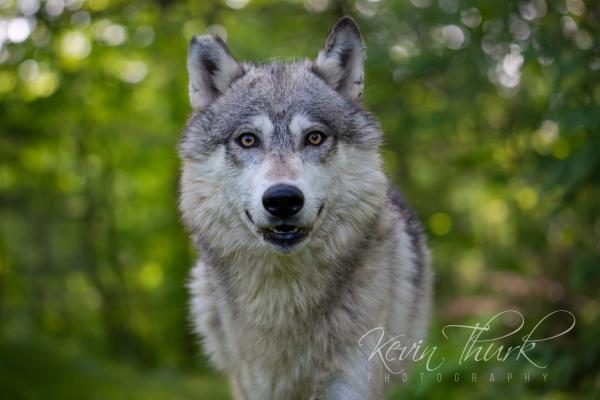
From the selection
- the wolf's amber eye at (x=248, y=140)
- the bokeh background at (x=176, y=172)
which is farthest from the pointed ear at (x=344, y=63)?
the bokeh background at (x=176, y=172)

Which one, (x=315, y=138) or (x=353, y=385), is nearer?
(x=353, y=385)

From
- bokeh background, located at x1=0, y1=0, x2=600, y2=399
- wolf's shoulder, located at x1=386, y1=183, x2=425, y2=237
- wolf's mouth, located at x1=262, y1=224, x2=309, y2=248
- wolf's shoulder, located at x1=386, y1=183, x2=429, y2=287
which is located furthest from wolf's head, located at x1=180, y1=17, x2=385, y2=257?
bokeh background, located at x1=0, y1=0, x2=600, y2=399

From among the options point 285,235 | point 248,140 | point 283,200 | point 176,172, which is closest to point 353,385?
point 285,235

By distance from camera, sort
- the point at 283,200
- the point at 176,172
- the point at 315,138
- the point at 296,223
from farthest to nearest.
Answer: the point at 176,172 < the point at 315,138 < the point at 296,223 < the point at 283,200

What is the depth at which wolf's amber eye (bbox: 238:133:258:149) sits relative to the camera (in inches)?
167

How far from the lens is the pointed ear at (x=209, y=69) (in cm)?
473

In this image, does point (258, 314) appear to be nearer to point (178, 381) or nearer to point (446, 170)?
point (178, 381)

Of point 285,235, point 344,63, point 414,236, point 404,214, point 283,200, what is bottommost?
point 414,236

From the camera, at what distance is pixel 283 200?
12.3 feet

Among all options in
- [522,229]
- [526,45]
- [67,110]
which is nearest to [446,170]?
[522,229]

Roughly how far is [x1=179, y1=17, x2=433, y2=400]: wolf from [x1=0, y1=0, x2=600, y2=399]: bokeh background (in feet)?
6.55

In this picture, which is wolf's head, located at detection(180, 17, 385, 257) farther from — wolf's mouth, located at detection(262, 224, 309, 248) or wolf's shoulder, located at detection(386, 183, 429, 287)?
wolf's shoulder, located at detection(386, 183, 429, 287)

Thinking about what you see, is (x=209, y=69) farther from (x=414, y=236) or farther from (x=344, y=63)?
(x=414, y=236)

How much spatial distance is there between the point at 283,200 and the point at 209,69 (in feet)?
5.27
